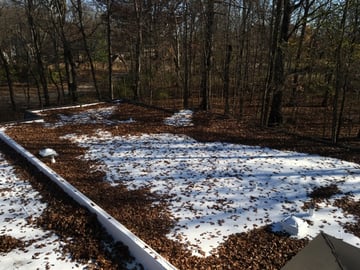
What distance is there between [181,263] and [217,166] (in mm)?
2593

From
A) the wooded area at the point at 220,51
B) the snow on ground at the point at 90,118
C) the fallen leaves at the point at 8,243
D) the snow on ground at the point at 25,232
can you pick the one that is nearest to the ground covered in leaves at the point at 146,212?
the fallen leaves at the point at 8,243

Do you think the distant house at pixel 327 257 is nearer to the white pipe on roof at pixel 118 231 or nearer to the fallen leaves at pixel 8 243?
the white pipe on roof at pixel 118 231

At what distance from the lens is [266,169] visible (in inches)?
205

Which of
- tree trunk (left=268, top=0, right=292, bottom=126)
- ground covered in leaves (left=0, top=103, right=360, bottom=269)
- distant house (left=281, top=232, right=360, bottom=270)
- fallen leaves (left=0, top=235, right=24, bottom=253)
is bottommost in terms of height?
fallen leaves (left=0, top=235, right=24, bottom=253)

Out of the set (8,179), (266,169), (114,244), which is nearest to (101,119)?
(8,179)

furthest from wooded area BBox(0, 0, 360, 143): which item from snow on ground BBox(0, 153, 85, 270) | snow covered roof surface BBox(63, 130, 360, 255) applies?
snow on ground BBox(0, 153, 85, 270)

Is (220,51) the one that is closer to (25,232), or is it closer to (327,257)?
(25,232)

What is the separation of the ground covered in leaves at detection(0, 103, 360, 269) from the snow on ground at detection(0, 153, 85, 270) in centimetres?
13

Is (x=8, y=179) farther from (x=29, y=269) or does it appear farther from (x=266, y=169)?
(x=266, y=169)

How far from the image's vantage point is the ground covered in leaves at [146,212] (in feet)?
10.0

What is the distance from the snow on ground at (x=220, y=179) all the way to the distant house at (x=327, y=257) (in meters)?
1.40

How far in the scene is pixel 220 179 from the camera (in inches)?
191

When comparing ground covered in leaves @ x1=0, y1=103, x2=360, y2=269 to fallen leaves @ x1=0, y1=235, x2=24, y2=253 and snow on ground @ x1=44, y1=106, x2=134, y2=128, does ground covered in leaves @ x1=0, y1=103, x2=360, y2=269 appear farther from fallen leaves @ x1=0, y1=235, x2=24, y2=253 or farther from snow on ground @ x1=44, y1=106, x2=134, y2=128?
snow on ground @ x1=44, y1=106, x2=134, y2=128

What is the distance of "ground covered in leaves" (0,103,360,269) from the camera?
120 inches
